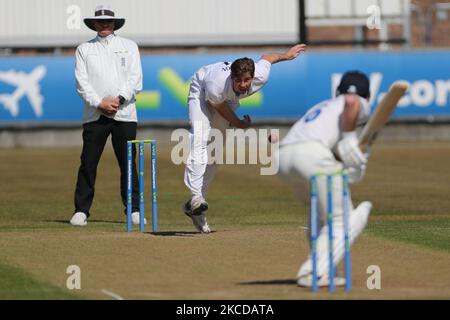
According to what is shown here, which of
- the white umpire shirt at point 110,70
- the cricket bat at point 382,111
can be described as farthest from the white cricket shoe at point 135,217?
the cricket bat at point 382,111

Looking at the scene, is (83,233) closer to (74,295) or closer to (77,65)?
(77,65)

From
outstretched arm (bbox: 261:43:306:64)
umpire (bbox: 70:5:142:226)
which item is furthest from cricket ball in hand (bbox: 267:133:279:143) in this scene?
umpire (bbox: 70:5:142:226)

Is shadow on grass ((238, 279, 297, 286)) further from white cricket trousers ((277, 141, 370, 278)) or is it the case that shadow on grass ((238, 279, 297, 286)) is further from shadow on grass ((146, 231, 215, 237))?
shadow on grass ((146, 231, 215, 237))

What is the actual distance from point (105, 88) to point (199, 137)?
1.69 m

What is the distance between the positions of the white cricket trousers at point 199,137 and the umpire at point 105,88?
131 cm

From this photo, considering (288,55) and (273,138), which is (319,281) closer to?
(273,138)

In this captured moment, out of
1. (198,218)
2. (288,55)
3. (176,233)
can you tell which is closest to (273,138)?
(288,55)

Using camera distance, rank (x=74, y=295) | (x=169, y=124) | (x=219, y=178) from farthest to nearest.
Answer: (x=169, y=124) < (x=219, y=178) < (x=74, y=295)

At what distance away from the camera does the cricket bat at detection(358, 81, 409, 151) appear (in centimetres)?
962

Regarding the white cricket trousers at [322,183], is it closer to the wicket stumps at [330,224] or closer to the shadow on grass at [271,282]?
the wicket stumps at [330,224]

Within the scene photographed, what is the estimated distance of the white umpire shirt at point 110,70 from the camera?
1430 cm

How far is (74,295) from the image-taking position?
9469 millimetres
